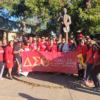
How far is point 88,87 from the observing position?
14.9ft

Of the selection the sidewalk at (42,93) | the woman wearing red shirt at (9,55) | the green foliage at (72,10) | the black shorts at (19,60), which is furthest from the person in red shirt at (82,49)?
the green foliage at (72,10)

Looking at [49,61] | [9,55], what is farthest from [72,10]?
[9,55]

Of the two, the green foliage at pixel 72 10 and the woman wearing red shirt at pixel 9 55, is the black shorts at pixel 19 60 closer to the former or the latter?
the woman wearing red shirt at pixel 9 55

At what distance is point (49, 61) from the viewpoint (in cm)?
574

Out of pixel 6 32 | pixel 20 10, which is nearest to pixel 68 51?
pixel 20 10

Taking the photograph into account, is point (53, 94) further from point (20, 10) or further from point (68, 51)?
point (20, 10)

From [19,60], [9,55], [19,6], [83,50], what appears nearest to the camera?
[83,50]

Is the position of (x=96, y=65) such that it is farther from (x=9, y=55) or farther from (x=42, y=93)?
(x=9, y=55)

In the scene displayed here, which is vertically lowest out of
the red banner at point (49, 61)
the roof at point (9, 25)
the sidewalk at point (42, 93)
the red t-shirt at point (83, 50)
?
the sidewalk at point (42, 93)

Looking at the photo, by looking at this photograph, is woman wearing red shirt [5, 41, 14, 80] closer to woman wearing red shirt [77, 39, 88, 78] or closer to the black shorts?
the black shorts

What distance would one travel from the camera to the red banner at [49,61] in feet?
18.0

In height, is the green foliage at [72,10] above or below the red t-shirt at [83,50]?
above

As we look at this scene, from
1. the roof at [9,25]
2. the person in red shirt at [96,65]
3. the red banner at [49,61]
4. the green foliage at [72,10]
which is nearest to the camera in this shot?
the person in red shirt at [96,65]

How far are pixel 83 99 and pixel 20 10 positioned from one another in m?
13.1
